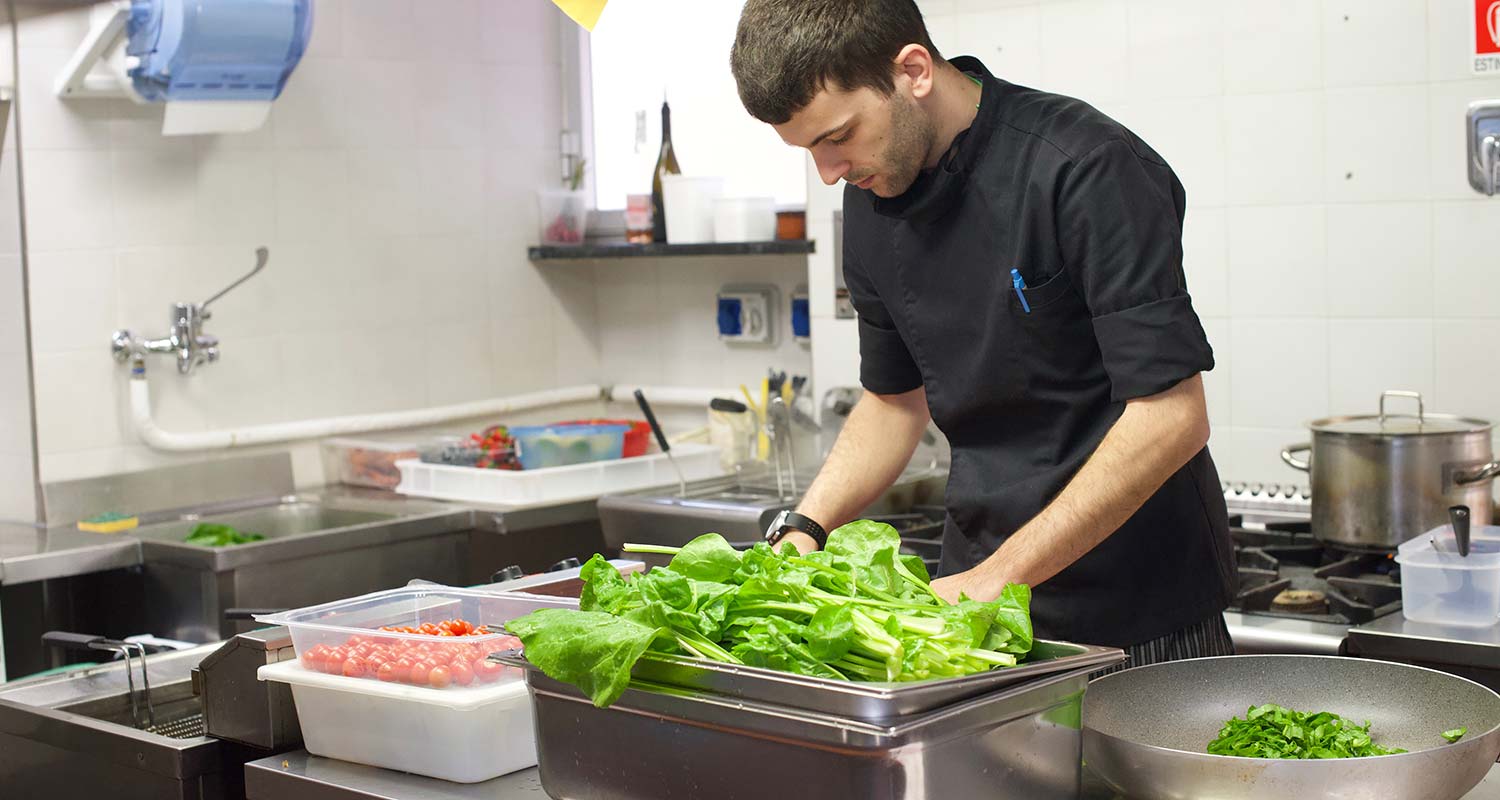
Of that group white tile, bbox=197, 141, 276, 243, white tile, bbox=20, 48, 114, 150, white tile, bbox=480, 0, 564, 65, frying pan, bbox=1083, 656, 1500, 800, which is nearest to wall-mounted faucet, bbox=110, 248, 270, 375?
white tile, bbox=197, 141, 276, 243

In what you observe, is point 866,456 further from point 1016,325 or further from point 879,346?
point 1016,325

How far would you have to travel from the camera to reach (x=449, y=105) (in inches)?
170

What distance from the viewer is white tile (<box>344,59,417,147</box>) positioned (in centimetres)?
409

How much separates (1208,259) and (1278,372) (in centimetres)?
26

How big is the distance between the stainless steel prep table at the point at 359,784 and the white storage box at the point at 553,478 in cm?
189

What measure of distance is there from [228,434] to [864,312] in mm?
2234

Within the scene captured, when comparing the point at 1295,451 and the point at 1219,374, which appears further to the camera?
the point at 1219,374

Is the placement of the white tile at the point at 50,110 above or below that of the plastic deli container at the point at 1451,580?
above

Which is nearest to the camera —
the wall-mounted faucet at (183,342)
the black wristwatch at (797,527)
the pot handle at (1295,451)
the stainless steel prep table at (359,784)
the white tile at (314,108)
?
the stainless steel prep table at (359,784)

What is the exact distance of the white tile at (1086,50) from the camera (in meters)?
3.22

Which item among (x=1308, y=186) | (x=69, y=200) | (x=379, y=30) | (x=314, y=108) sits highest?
(x=379, y=30)

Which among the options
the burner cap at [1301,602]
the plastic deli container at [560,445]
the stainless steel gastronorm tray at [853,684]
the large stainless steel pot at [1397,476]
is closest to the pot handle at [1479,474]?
the large stainless steel pot at [1397,476]

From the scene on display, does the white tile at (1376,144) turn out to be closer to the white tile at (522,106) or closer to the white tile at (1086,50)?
the white tile at (1086,50)

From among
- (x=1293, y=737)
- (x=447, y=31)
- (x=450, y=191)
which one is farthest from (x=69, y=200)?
(x=1293, y=737)
